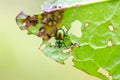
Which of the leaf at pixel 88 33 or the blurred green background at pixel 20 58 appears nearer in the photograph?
the leaf at pixel 88 33

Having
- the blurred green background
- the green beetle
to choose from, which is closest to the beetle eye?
the green beetle

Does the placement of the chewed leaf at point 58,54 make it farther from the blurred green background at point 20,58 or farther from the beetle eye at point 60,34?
the blurred green background at point 20,58

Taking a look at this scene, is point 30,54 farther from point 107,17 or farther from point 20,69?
point 107,17

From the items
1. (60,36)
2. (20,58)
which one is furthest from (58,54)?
(20,58)

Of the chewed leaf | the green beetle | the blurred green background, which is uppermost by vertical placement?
the blurred green background

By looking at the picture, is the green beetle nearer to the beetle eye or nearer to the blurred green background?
the beetle eye

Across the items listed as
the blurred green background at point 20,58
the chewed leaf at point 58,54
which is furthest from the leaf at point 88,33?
the blurred green background at point 20,58
